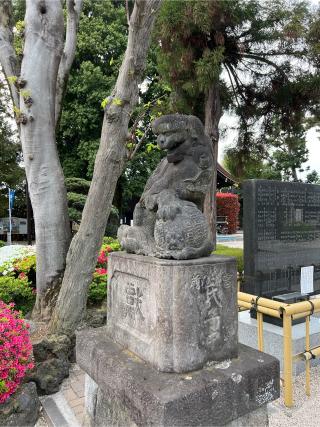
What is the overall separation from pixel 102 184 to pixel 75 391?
248 centimetres

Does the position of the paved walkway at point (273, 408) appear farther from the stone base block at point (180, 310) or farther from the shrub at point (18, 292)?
the shrub at point (18, 292)

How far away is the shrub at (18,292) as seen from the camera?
498 cm

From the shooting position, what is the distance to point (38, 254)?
5121 millimetres

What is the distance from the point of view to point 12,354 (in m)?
3.07

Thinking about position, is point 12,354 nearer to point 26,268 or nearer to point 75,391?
point 75,391

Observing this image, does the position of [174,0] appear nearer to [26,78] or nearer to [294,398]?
[26,78]

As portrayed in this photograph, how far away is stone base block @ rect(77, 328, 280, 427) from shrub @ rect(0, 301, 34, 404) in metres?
0.91

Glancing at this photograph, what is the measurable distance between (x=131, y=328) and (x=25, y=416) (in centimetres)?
156

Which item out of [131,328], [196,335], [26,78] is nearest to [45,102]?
[26,78]

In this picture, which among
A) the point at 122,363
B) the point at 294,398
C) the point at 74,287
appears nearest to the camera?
the point at 122,363

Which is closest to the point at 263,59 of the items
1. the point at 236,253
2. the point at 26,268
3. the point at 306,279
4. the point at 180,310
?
the point at 236,253

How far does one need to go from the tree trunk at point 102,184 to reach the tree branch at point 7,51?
2.15 m

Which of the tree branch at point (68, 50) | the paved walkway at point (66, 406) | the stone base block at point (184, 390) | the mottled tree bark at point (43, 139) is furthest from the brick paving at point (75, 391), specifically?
the tree branch at point (68, 50)

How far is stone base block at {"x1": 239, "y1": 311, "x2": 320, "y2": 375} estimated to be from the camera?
4.09 metres
